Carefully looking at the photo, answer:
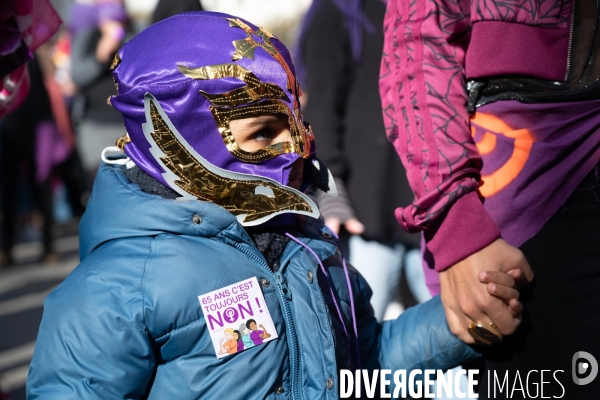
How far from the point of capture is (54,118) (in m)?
6.46

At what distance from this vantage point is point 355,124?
269 cm

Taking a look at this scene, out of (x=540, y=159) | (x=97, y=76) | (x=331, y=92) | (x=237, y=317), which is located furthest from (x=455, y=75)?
(x=97, y=76)

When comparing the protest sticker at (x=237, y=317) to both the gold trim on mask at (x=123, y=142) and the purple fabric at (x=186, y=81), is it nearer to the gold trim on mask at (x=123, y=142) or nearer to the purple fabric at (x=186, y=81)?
the purple fabric at (x=186, y=81)

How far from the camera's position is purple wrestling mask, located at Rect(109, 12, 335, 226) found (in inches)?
61.4

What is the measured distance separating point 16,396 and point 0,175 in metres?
3.50

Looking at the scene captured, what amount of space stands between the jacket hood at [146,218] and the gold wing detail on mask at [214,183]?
4 centimetres

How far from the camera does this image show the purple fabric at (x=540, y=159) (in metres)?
1.57

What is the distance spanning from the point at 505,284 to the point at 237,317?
23.9 inches

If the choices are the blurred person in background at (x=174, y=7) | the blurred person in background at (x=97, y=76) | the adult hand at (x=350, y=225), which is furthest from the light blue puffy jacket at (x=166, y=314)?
the blurred person in background at (x=97, y=76)

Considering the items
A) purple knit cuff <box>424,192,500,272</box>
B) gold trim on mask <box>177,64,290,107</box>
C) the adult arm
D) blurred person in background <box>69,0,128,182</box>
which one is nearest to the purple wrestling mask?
gold trim on mask <box>177,64,290,107</box>

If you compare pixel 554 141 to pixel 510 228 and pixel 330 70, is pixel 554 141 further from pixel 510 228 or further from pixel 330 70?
pixel 330 70

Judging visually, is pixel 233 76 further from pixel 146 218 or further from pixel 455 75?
pixel 455 75

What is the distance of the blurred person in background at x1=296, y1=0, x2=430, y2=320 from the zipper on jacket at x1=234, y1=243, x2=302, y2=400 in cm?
106

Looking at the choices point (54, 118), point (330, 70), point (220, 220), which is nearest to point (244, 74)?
point (220, 220)
